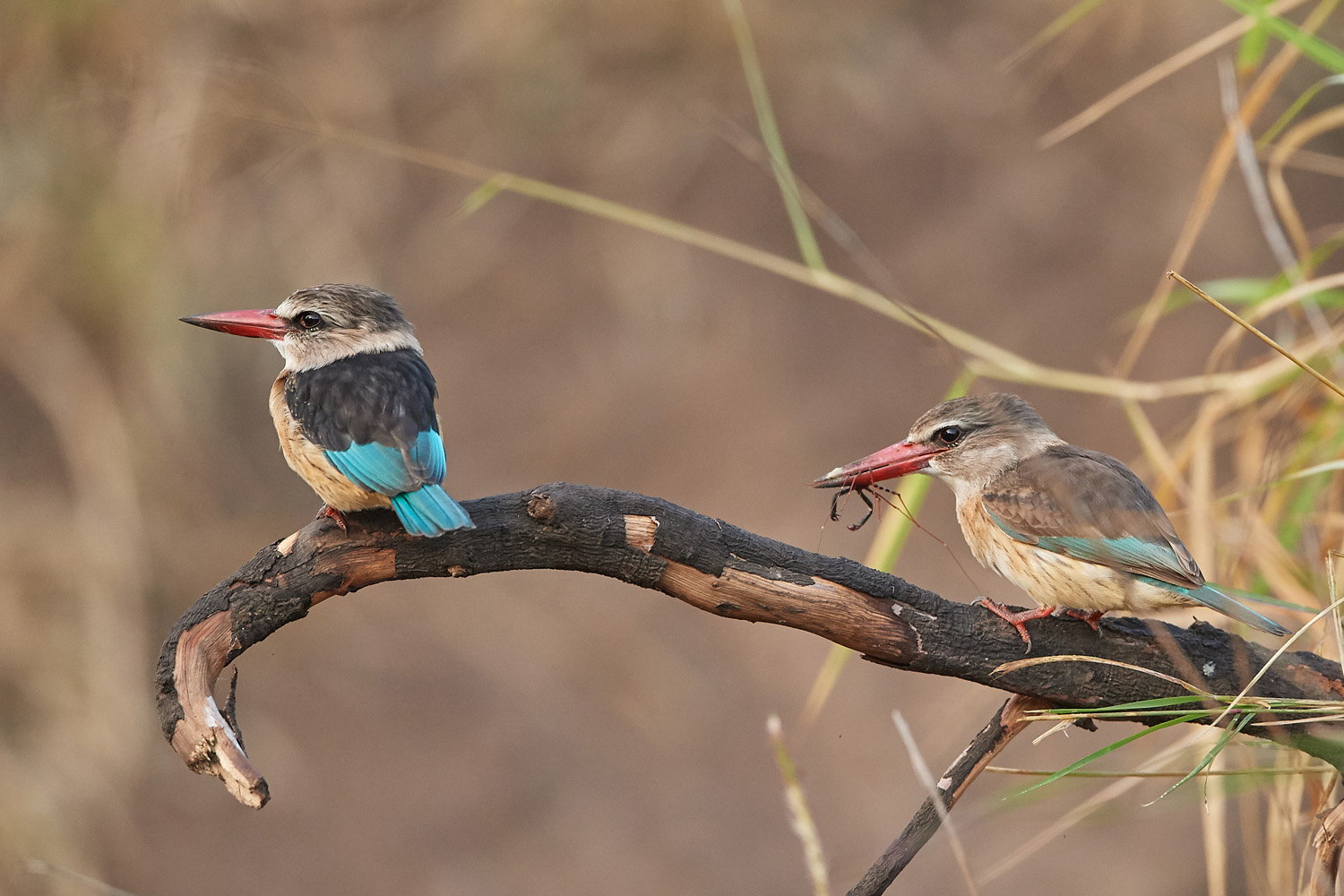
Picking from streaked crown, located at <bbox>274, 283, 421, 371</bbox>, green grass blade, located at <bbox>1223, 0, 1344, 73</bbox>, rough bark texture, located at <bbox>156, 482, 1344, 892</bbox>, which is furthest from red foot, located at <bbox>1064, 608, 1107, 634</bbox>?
streaked crown, located at <bbox>274, 283, 421, 371</bbox>

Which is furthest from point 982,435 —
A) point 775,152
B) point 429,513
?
point 429,513

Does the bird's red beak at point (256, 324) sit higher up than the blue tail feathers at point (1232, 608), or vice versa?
the bird's red beak at point (256, 324)

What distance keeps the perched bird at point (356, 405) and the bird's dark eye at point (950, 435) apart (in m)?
0.96

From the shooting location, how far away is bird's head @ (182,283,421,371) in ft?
7.21

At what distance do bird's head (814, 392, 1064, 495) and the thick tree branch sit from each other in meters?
0.50

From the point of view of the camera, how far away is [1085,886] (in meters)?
5.86

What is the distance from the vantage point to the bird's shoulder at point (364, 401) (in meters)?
1.90

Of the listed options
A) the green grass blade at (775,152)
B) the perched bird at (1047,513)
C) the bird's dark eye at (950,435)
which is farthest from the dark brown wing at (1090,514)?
the green grass blade at (775,152)

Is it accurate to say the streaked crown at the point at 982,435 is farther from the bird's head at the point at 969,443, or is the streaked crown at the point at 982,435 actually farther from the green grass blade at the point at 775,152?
the green grass blade at the point at 775,152

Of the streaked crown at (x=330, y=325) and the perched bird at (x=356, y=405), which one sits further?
the streaked crown at (x=330, y=325)

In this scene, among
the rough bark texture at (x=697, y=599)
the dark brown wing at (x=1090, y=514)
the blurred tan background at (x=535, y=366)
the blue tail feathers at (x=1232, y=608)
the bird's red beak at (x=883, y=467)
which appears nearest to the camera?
the rough bark texture at (x=697, y=599)

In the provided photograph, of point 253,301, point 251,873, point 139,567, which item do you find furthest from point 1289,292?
point 251,873

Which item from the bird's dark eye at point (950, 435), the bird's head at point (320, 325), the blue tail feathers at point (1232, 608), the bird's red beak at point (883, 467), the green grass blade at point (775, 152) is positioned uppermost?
the green grass blade at point (775, 152)

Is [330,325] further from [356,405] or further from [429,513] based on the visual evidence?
[429,513]
